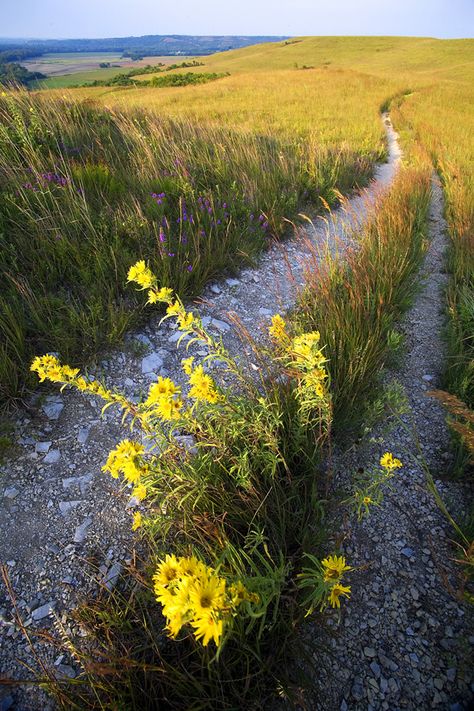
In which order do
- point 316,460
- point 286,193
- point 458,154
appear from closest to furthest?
1. point 316,460
2. point 286,193
3. point 458,154

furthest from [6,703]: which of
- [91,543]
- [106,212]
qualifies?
[106,212]

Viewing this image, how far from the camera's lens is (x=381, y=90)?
2220cm

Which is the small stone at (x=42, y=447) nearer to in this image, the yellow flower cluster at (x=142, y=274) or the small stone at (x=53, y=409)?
the small stone at (x=53, y=409)

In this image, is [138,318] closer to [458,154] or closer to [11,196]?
[11,196]

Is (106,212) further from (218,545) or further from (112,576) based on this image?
(218,545)

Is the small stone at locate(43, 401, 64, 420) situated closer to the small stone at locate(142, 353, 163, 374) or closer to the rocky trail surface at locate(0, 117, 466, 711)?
the rocky trail surface at locate(0, 117, 466, 711)

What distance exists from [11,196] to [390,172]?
8.86m

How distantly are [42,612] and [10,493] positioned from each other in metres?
0.79

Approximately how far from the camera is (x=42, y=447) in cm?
266

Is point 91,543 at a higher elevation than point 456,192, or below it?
below

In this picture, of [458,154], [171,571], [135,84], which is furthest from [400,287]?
[135,84]

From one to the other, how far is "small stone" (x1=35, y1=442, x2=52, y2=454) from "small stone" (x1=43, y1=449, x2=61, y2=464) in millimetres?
34

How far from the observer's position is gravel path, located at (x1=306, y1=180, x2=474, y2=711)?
169 centimetres

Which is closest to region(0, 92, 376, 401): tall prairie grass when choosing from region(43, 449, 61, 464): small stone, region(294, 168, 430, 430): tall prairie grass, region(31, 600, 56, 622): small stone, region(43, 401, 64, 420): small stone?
region(43, 401, 64, 420): small stone
